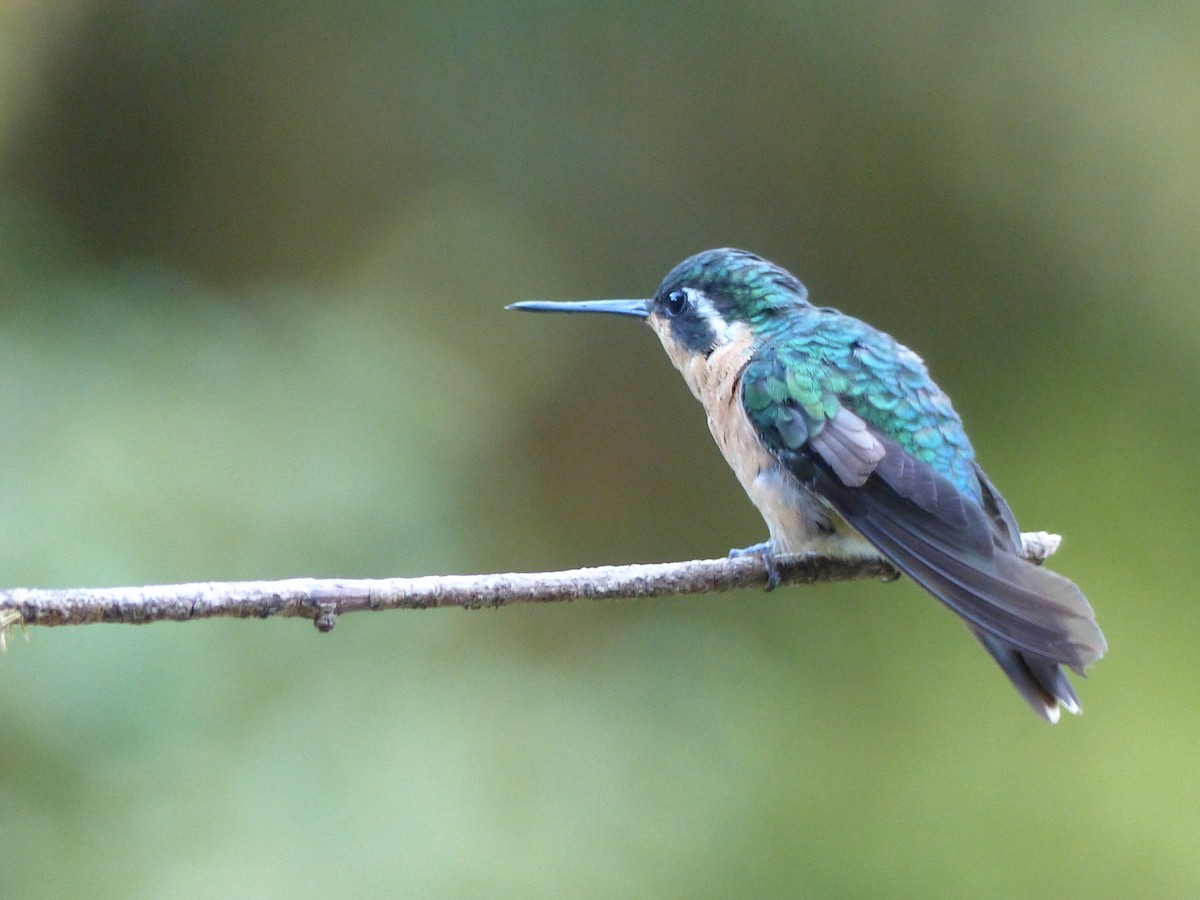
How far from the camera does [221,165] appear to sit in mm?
5453

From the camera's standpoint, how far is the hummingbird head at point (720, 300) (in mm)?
3020

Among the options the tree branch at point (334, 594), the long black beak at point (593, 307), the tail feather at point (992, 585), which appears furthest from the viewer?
the long black beak at point (593, 307)

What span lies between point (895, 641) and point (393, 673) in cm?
224

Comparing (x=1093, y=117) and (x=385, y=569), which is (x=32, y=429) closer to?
(x=385, y=569)

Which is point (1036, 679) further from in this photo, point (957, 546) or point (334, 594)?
point (334, 594)

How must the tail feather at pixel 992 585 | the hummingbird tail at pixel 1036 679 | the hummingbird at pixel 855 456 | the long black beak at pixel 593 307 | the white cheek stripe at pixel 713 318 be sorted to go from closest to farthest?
the tail feather at pixel 992 585 → the hummingbird at pixel 855 456 → the hummingbird tail at pixel 1036 679 → the long black beak at pixel 593 307 → the white cheek stripe at pixel 713 318

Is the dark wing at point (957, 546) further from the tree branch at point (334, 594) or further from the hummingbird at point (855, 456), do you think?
the tree branch at point (334, 594)

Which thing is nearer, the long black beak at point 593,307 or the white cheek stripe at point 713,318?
the long black beak at point 593,307

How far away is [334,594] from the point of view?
1.70 meters

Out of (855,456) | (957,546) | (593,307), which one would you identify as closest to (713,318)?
(593,307)

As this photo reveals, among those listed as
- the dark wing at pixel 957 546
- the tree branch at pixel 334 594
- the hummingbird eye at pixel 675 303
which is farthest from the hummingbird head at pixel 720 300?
the tree branch at pixel 334 594

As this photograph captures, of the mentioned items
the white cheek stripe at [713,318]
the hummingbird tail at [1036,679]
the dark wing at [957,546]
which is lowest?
the hummingbird tail at [1036,679]

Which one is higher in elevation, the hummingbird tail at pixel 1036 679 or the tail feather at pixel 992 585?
the tail feather at pixel 992 585

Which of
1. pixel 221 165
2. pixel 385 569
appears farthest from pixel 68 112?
A: pixel 385 569
